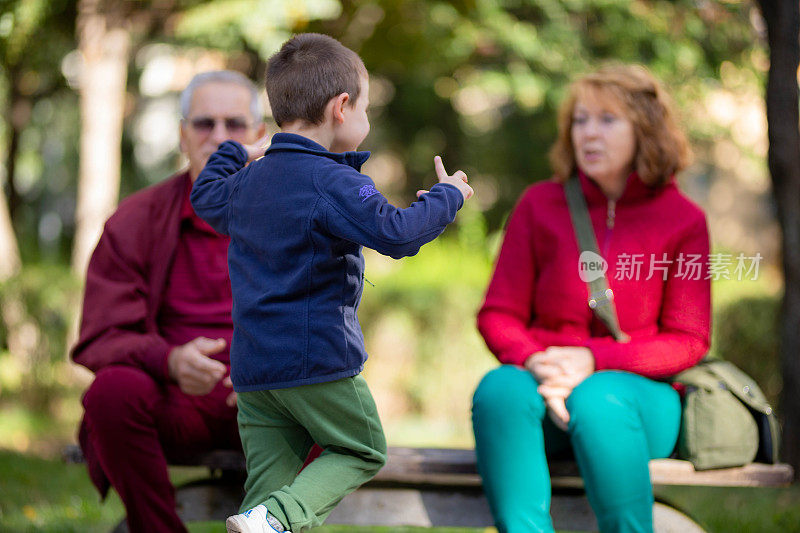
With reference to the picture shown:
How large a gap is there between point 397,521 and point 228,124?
4.95 feet

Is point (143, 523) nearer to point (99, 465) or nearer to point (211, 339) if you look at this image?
point (99, 465)

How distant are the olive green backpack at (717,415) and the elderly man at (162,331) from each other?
4.30 feet

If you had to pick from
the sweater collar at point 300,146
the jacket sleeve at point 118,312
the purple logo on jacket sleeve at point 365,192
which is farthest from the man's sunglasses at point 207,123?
the purple logo on jacket sleeve at point 365,192

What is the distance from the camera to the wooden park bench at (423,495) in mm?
3084

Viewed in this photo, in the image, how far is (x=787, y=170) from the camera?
4430mm

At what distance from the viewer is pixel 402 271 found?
25.8 feet

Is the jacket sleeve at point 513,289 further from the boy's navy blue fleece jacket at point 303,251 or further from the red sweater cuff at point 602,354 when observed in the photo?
the boy's navy blue fleece jacket at point 303,251

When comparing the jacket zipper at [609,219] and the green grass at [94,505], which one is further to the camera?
the green grass at [94,505]

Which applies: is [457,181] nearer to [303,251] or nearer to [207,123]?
[303,251]

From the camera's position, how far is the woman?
9.38 ft

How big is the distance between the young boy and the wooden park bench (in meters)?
0.70

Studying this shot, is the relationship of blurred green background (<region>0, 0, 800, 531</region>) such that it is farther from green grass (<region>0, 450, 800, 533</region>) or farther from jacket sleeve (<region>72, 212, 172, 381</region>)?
jacket sleeve (<region>72, 212, 172, 381</region>)

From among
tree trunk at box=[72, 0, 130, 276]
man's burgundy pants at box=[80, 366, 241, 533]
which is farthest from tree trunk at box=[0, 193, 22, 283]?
man's burgundy pants at box=[80, 366, 241, 533]

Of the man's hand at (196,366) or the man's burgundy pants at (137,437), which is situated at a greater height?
the man's hand at (196,366)
